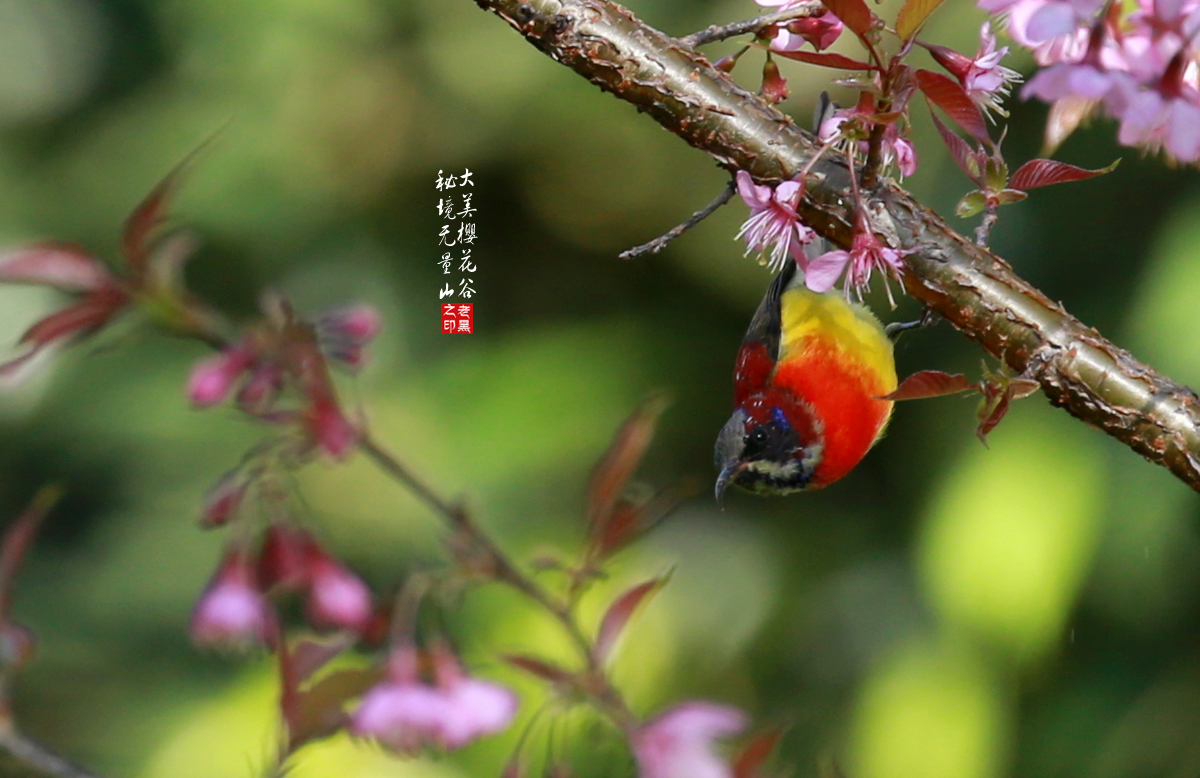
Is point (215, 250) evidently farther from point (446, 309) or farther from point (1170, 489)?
point (1170, 489)

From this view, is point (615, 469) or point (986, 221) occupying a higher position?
point (986, 221)

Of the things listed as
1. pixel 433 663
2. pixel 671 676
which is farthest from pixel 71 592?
pixel 433 663

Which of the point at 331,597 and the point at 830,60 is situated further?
the point at 331,597

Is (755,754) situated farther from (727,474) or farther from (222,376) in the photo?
(727,474)

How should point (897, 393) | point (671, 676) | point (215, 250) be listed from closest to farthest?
point (897, 393) → point (671, 676) → point (215, 250)

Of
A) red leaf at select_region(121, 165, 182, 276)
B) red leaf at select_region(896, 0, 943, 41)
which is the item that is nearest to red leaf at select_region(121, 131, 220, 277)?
red leaf at select_region(121, 165, 182, 276)

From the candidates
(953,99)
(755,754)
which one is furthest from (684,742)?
(953,99)
